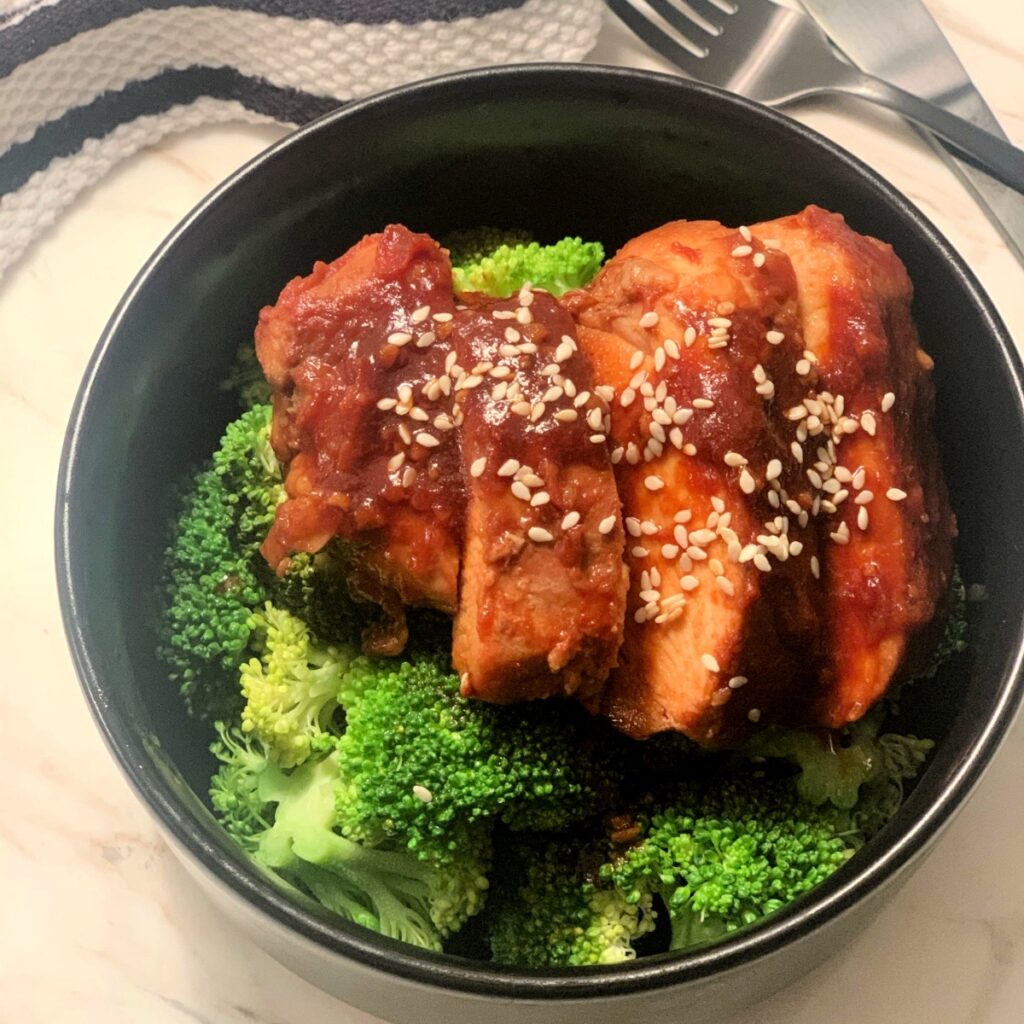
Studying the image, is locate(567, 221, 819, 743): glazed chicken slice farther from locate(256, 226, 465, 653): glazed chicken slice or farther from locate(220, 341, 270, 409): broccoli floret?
locate(220, 341, 270, 409): broccoli floret

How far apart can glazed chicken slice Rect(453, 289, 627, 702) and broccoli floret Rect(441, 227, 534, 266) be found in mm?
559

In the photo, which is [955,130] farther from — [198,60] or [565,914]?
[565,914]

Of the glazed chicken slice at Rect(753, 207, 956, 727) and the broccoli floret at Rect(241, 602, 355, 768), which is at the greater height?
the glazed chicken slice at Rect(753, 207, 956, 727)

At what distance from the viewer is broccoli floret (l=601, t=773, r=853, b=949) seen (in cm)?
161

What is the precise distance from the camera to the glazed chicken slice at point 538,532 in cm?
153

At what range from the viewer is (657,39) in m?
2.48

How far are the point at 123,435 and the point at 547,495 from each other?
2.39 ft

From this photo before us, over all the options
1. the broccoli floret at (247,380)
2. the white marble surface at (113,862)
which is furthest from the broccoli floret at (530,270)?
the white marble surface at (113,862)

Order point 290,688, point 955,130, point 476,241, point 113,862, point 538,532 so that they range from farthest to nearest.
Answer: point 955,130 < point 476,241 < point 113,862 < point 290,688 < point 538,532

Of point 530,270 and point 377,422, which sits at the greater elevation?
point 530,270

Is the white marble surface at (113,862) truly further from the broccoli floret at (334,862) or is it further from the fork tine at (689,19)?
the fork tine at (689,19)

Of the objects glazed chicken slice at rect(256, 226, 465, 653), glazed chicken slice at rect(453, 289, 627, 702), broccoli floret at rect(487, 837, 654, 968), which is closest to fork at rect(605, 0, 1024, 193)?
glazed chicken slice at rect(256, 226, 465, 653)

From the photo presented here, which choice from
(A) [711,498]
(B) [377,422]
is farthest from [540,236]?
(A) [711,498]

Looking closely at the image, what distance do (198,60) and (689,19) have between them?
1097 millimetres
